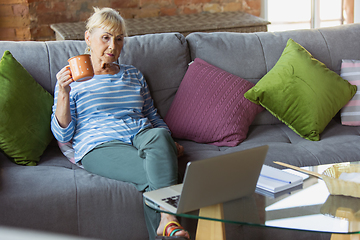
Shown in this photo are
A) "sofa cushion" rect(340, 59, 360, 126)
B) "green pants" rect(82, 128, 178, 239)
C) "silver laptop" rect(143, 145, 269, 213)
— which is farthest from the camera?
"sofa cushion" rect(340, 59, 360, 126)

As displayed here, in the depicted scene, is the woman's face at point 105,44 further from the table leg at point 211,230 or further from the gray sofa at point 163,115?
the table leg at point 211,230

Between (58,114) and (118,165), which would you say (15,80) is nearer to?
(58,114)

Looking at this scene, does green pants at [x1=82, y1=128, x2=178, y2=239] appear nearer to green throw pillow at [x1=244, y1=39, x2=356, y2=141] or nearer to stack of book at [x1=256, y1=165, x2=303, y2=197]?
stack of book at [x1=256, y1=165, x2=303, y2=197]

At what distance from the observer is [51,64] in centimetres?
191

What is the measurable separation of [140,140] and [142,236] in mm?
384

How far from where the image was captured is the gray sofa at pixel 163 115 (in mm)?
1429

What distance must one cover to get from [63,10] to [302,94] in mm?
2413

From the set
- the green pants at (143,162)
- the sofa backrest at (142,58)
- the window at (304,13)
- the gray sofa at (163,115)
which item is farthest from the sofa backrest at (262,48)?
the window at (304,13)

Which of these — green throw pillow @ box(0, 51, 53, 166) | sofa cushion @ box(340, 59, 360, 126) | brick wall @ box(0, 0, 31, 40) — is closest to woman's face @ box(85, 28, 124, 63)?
green throw pillow @ box(0, 51, 53, 166)

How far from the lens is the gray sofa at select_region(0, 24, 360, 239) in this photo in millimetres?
1429

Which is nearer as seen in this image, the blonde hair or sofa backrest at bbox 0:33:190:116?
the blonde hair

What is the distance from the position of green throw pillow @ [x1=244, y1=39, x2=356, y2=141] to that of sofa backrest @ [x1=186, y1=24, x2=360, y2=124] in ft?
0.43

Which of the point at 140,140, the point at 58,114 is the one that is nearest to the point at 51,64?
the point at 58,114

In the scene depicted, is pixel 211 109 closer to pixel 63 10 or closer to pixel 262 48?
pixel 262 48
